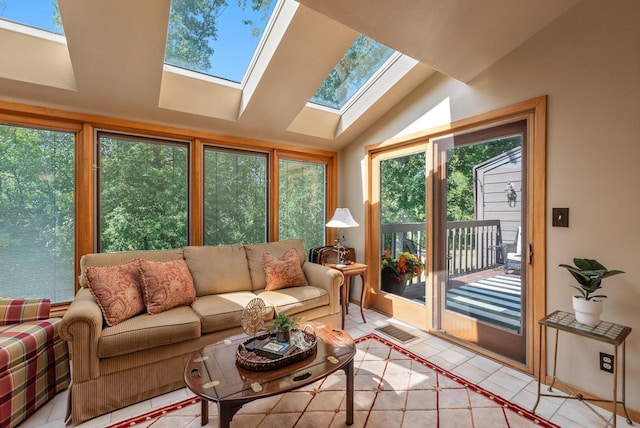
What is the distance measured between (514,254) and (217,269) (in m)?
2.73

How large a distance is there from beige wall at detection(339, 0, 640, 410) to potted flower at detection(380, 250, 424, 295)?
1391mm

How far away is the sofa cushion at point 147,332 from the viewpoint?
1992 millimetres

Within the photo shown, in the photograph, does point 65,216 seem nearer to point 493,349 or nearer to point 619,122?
point 493,349

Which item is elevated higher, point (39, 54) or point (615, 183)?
point (39, 54)

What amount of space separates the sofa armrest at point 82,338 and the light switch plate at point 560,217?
3.27 metres

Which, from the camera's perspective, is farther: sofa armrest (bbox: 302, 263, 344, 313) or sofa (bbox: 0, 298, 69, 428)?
sofa armrest (bbox: 302, 263, 344, 313)

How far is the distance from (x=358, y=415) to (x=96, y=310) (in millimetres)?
1865

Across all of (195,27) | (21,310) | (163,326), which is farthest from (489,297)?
(21,310)

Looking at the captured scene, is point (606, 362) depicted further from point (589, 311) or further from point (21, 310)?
point (21, 310)

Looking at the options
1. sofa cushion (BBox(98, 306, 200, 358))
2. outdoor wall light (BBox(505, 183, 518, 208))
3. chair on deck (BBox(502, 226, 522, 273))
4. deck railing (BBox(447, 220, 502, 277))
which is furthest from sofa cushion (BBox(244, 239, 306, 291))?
outdoor wall light (BBox(505, 183, 518, 208))

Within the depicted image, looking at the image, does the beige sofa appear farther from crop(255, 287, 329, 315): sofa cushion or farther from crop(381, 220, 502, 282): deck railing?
crop(381, 220, 502, 282): deck railing

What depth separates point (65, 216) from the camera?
8.98 feet

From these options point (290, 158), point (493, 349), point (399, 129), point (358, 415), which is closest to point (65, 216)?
point (290, 158)

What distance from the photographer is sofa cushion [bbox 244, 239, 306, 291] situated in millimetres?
3242
